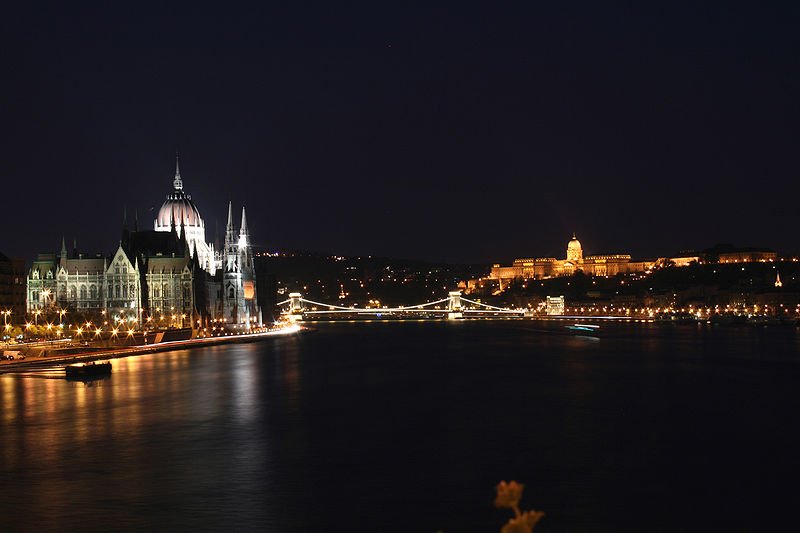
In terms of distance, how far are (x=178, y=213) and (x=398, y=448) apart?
9551cm

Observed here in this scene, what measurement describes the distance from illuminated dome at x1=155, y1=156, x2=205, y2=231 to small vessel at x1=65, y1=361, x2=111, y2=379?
67202 mm

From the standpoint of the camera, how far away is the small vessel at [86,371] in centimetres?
5459

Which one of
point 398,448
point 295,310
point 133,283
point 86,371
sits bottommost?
point 398,448

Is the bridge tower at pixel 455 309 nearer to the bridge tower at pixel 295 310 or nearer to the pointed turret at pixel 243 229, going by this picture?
the bridge tower at pixel 295 310

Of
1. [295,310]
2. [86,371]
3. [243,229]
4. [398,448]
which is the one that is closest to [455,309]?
[295,310]

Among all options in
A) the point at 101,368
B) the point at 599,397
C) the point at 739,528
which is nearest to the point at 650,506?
the point at 739,528

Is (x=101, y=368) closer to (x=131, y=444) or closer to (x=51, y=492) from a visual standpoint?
(x=131, y=444)

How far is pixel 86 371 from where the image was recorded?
55188 millimetres

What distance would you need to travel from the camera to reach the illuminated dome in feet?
406

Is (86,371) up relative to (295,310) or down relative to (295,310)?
down

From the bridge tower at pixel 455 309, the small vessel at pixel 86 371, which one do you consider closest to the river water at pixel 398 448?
the small vessel at pixel 86 371

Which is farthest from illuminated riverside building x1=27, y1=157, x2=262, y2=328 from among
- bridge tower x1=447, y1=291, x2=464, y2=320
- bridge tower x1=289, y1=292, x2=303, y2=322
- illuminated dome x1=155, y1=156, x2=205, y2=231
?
bridge tower x1=447, y1=291, x2=464, y2=320

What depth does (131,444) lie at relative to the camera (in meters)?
33.8

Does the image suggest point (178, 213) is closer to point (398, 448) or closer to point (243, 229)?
point (243, 229)
